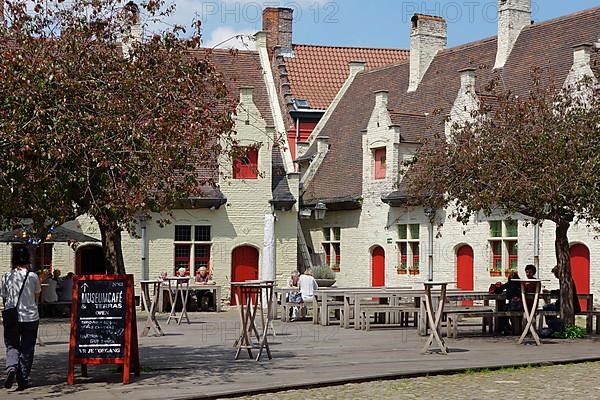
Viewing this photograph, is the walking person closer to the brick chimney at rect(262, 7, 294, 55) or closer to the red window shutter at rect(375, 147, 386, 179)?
the red window shutter at rect(375, 147, 386, 179)

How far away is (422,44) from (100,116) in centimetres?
3000

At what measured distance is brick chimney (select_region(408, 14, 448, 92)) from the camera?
1615 inches

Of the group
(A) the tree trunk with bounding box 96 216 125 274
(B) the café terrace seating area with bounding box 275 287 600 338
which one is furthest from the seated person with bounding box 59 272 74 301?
(A) the tree trunk with bounding box 96 216 125 274

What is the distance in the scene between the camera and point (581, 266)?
29.9 metres

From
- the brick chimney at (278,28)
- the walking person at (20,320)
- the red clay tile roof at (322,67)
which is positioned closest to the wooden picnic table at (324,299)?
the walking person at (20,320)

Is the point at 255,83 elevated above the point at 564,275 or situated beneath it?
elevated above

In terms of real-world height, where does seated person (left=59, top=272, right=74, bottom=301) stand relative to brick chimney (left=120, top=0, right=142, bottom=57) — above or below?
below

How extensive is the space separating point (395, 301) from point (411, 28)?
18120 mm

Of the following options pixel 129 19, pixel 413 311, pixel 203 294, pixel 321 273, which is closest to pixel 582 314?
pixel 413 311

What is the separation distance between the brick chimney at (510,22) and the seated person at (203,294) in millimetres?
12508

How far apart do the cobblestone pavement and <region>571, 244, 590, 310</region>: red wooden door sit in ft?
48.6

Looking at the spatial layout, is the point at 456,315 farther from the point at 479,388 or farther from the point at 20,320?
the point at 20,320

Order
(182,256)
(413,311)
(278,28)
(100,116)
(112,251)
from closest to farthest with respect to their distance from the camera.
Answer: (100,116) < (112,251) < (413,311) < (182,256) < (278,28)

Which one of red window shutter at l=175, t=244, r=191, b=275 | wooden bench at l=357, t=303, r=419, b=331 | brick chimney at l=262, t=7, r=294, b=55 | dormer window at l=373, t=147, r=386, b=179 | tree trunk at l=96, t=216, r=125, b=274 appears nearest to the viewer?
tree trunk at l=96, t=216, r=125, b=274
